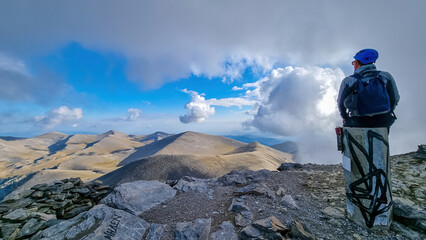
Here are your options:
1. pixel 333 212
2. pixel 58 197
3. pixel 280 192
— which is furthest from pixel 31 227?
pixel 333 212

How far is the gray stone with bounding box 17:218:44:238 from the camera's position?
5.32 metres

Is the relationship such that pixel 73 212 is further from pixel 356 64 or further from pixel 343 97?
pixel 356 64

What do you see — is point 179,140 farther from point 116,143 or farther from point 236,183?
point 236,183

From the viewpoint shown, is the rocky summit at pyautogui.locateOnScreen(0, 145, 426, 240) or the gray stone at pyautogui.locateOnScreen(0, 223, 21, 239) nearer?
the rocky summit at pyautogui.locateOnScreen(0, 145, 426, 240)

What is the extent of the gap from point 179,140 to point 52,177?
6978cm

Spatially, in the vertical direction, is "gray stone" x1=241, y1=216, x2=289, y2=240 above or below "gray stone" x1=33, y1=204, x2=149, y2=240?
above

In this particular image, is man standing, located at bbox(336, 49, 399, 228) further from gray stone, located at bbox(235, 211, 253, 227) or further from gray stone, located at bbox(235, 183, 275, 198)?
gray stone, located at bbox(235, 211, 253, 227)

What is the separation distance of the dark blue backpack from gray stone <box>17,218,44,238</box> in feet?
33.7

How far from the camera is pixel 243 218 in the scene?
16.9 ft

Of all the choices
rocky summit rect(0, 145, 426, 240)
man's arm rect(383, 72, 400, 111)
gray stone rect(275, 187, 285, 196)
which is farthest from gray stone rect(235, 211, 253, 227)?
man's arm rect(383, 72, 400, 111)

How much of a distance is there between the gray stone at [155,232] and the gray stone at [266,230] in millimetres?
2337

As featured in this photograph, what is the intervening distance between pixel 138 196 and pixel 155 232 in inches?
105

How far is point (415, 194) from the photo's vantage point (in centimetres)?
570

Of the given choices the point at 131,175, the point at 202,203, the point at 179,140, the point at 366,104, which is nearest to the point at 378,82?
the point at 366,104
